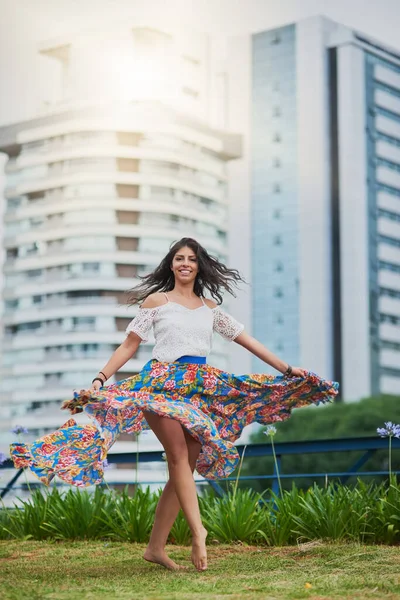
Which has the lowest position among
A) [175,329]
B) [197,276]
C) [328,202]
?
[175,329]

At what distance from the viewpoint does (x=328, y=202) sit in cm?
7725

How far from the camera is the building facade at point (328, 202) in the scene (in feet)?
239

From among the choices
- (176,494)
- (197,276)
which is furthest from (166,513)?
(197,276)

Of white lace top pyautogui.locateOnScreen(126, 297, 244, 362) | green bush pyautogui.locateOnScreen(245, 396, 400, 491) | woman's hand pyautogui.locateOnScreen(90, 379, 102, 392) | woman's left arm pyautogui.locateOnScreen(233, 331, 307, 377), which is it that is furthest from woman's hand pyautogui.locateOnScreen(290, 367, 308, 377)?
green bush pyautogui.locateOnScreen(245, 396, 400, 491)

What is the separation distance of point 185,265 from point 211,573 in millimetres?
1393

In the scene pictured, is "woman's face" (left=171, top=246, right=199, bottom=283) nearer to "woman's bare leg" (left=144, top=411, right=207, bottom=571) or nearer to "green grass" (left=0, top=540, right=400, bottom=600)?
"woman's bare leg" (left=144, top=411, right=207, bottom=571)

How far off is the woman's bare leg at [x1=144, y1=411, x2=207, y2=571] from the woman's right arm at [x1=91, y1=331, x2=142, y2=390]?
0.93 feet

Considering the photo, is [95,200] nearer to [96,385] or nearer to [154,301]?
[154,301]

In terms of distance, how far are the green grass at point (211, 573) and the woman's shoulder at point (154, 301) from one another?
3.90 ft

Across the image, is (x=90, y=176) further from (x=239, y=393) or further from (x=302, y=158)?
(x=239, y=393)

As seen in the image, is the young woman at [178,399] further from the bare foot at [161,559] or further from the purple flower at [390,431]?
Answer: the purple flower at [390,431]

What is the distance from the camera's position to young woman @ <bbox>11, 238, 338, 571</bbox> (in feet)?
13.9

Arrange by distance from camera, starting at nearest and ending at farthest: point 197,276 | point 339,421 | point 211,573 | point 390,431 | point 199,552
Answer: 1. point 199,552
2. point 211,573
3. point 197,276
4. point 390,431
5. point 339,421

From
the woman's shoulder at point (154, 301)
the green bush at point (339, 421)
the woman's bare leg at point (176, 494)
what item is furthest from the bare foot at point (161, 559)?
the green bush at point (339, 421)
